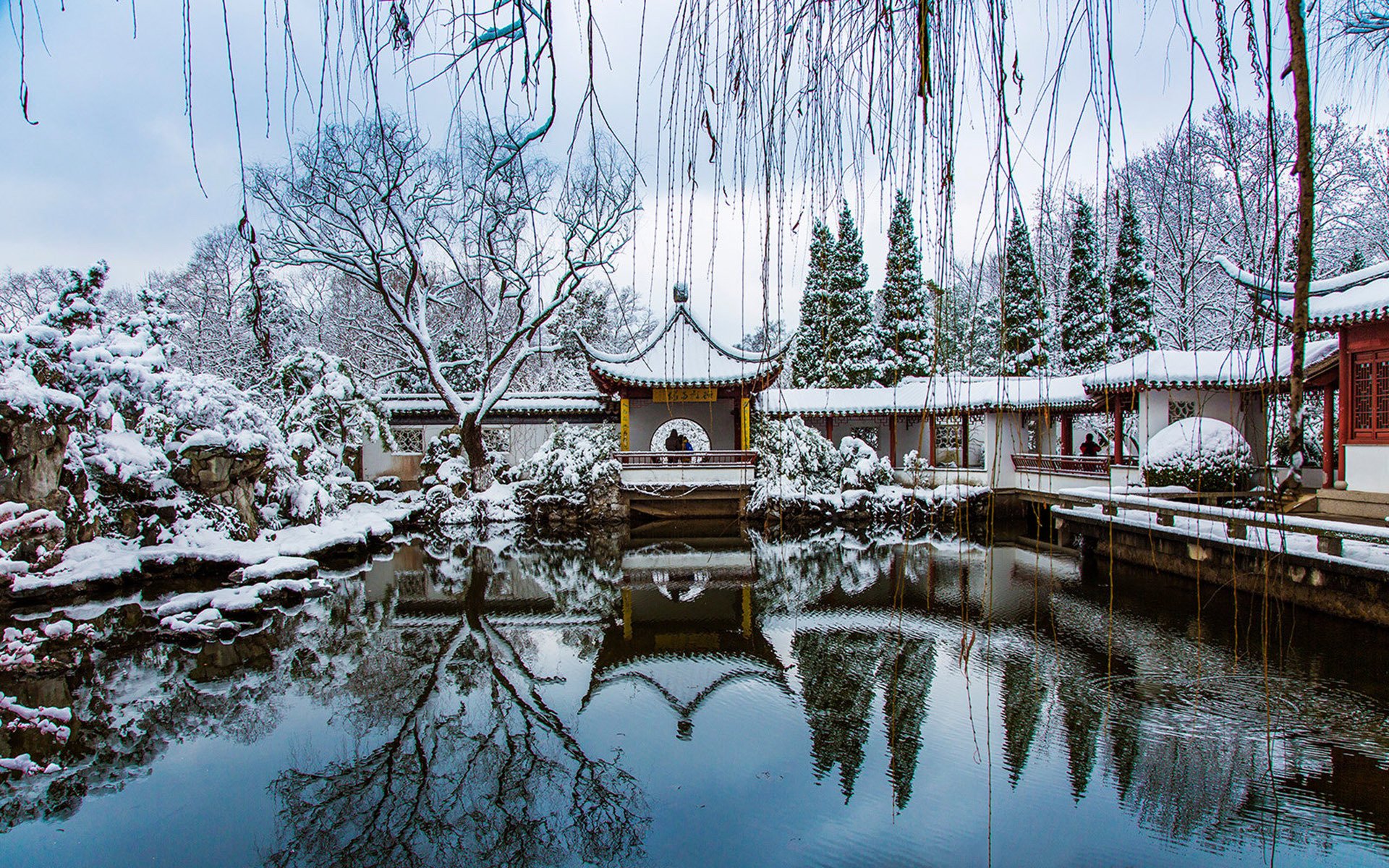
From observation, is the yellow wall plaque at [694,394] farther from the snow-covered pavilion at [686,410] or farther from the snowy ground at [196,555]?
the snowy ground at [196,555]

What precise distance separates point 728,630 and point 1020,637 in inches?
81.9

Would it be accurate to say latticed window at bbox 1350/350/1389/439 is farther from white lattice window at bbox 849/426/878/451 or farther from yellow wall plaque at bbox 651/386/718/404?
white lattice window at bbox 849/426/878/451

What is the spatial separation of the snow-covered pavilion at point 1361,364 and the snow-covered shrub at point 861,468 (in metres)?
6.62

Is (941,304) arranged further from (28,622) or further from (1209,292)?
(1209,292)

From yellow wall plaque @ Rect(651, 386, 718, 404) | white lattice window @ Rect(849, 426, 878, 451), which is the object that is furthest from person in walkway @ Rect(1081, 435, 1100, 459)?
yellow wall plaque @ Rect(651, 386, 718, 404)

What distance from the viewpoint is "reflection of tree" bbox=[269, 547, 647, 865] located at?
8.83 feet

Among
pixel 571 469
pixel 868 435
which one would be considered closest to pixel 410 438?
pixel 571 469

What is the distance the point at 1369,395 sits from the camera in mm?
6551

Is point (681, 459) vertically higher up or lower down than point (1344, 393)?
lower down

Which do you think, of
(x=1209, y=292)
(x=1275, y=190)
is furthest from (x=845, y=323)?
(x=1275, y=190)

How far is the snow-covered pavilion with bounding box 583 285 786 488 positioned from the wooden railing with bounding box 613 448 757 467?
1 centimetres

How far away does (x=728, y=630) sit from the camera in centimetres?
546

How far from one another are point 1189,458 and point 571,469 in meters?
8.64

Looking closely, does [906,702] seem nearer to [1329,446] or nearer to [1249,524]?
[1249,524]
